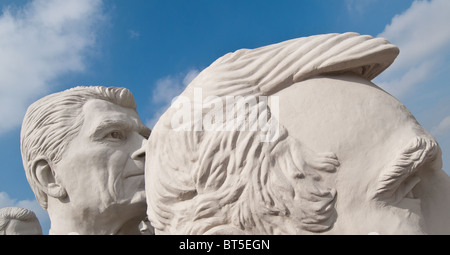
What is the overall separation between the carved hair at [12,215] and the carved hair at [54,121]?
220cm

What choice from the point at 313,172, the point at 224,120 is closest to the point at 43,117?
the point at 224,120

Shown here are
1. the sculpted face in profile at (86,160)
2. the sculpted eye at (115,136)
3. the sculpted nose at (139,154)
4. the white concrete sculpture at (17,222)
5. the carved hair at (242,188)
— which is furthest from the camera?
the white concrete sculpture at (17,222)

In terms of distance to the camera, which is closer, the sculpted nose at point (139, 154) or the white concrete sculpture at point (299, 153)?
the white concrete sculpture at point (299, 153)

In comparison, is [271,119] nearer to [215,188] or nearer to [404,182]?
[215,188]

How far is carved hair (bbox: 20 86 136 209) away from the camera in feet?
10.8

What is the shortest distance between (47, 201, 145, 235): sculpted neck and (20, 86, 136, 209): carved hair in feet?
0.91

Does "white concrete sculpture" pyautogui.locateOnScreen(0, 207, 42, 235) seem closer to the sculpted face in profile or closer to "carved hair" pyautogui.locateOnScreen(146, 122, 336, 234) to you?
the sculpted face in profile

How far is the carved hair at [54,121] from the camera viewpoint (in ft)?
10.8

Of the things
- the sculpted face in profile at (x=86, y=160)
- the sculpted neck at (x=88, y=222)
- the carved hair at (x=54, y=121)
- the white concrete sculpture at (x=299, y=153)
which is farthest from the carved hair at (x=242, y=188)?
the carved hair at (x=54, y=121)

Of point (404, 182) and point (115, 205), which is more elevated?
point (115, 205)

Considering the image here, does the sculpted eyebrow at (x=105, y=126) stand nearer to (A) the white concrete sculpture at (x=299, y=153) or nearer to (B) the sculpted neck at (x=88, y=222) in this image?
(B) the sculpted neck at (x=88, y=222)

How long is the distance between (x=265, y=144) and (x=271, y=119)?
123 mm

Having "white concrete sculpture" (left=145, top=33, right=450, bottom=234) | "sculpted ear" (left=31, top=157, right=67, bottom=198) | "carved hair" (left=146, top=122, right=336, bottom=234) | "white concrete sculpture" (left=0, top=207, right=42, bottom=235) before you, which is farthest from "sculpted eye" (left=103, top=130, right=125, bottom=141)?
"white concrete sculpture" (left=0, top=207, right=42, bottom=235)
